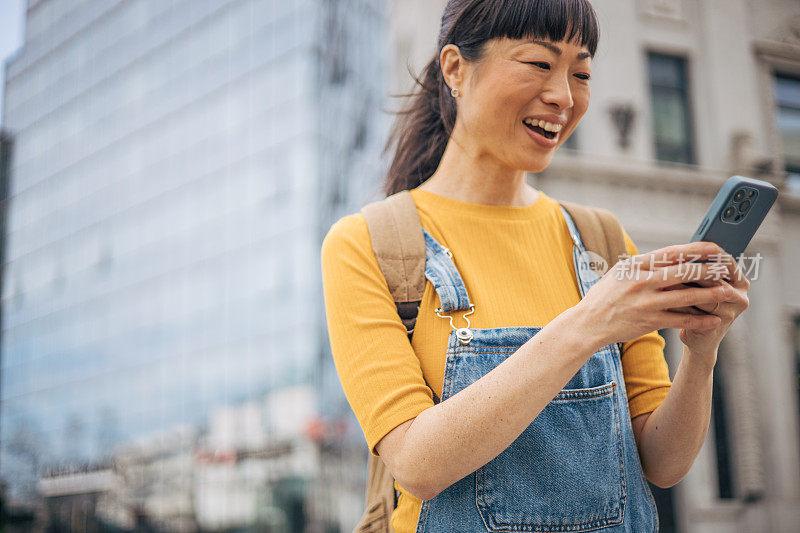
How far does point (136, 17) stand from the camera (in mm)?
36938

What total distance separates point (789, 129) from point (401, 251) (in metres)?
6.66

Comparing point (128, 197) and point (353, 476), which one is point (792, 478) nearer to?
point (353, 476)

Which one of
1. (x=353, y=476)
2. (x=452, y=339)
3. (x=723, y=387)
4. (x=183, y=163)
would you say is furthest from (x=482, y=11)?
(x=183, y=163)

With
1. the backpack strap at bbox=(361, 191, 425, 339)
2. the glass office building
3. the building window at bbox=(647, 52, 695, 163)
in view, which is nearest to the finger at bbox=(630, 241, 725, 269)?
the backpack strap at bbox=(361, 191, 425, 339)

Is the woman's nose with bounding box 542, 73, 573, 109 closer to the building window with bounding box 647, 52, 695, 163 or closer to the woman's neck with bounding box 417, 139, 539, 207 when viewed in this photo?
the woman's neck with bounding box 417, 139, 539, 207

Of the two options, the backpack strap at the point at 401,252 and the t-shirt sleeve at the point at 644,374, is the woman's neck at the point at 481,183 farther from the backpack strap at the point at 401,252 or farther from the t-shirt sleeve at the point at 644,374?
the t-shirt sleeve at the point at 644,374

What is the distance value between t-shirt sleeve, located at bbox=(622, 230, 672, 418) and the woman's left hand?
9.8 inches

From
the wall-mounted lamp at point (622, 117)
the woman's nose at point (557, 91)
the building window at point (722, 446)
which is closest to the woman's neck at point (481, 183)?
the woman's nose at point (557, 91)

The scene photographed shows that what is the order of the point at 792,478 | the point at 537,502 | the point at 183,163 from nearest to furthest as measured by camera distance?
1. the point at 537,502
2. the point at 792,478
3. the point at 183,163

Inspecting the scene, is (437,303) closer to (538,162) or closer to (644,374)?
(538,162)

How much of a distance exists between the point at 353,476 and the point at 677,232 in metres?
17.0

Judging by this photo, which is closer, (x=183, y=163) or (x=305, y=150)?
(x=305, y=150)

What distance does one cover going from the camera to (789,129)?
262 inches

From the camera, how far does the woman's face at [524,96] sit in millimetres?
1325
